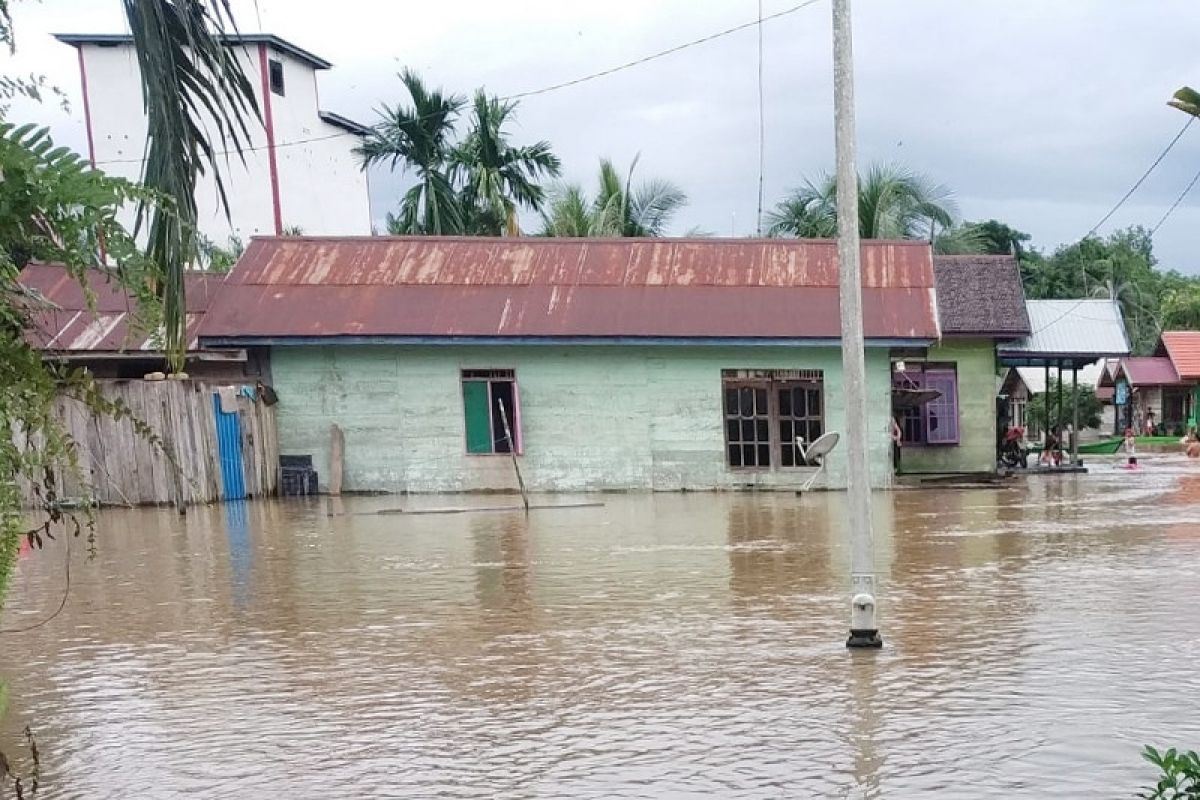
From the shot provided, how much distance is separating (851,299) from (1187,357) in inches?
1504

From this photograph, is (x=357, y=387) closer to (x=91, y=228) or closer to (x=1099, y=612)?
(x=1099, y=612)

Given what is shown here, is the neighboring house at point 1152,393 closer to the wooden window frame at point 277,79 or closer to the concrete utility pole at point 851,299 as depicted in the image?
the wooden window frame at point 277,79

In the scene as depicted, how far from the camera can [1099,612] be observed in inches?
330

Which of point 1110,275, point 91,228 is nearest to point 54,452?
point 91,228

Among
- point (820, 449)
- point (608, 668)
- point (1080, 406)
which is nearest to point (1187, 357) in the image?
point (1080, 406)

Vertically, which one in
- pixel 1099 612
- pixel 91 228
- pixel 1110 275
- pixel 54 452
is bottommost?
pixel 1099 612

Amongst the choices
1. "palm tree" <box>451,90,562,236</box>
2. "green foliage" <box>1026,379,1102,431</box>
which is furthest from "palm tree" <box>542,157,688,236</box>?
"green foliage" <box>1026,379,1102,431</box>

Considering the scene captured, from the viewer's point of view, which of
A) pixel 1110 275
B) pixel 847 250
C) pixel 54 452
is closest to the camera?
pixel 54 452

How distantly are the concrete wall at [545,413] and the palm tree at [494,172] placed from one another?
12.5 m

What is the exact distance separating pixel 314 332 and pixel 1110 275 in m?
43.5

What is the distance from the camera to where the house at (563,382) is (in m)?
20.3

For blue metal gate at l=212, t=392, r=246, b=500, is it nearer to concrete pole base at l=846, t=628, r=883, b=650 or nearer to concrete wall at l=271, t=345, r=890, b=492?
concrete wall at l=271, t=345, r=890, b=492

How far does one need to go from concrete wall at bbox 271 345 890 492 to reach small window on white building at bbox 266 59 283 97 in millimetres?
15160

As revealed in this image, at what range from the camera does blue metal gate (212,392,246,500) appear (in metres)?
19.5
